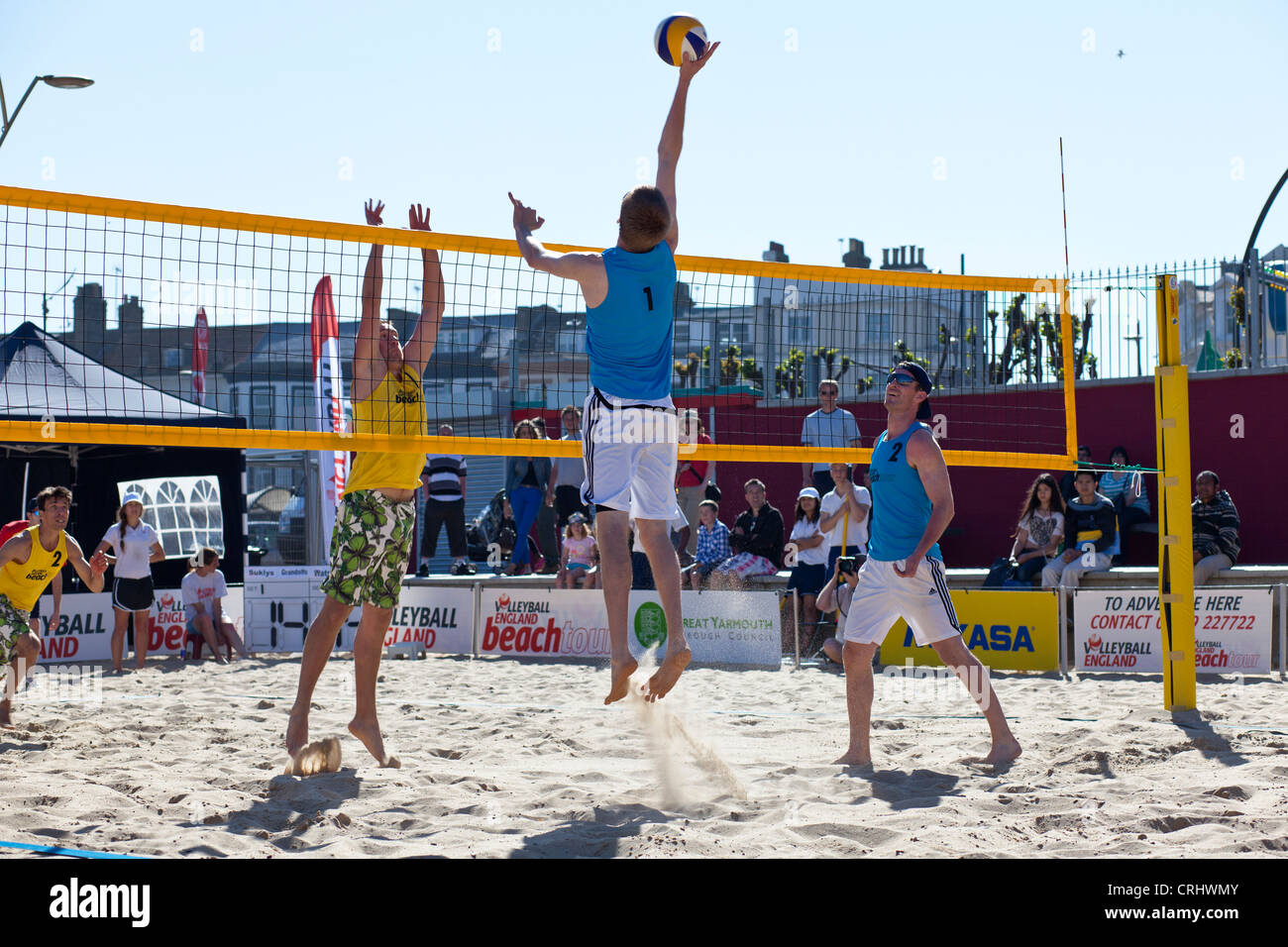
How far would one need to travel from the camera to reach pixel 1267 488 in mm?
12883

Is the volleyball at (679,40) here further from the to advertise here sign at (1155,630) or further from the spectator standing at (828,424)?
the to advertise here sign at (1155,630)

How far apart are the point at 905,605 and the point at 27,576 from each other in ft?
15.7

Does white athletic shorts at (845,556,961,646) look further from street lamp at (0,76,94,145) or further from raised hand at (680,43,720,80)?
street lamp at (0,76,94,145)

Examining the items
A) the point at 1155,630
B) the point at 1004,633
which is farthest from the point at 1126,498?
the point at 1004,633

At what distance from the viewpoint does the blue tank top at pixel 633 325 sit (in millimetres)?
4160

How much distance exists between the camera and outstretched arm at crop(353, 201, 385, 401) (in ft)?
15.9

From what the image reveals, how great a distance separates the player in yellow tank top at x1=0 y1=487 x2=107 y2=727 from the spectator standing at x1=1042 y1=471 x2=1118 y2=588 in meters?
7.44

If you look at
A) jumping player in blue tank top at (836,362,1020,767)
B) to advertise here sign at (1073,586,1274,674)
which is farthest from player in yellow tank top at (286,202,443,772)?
to advertise here sign at (1073,586,1274,674)

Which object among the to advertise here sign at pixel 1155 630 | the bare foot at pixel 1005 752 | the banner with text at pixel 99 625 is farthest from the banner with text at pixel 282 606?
the bare foot at pixel 1005 752

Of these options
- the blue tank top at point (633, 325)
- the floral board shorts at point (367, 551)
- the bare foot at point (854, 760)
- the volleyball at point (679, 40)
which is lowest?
the bare foot at point (854, 760)

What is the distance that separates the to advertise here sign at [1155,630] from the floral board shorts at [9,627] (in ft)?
23.6
